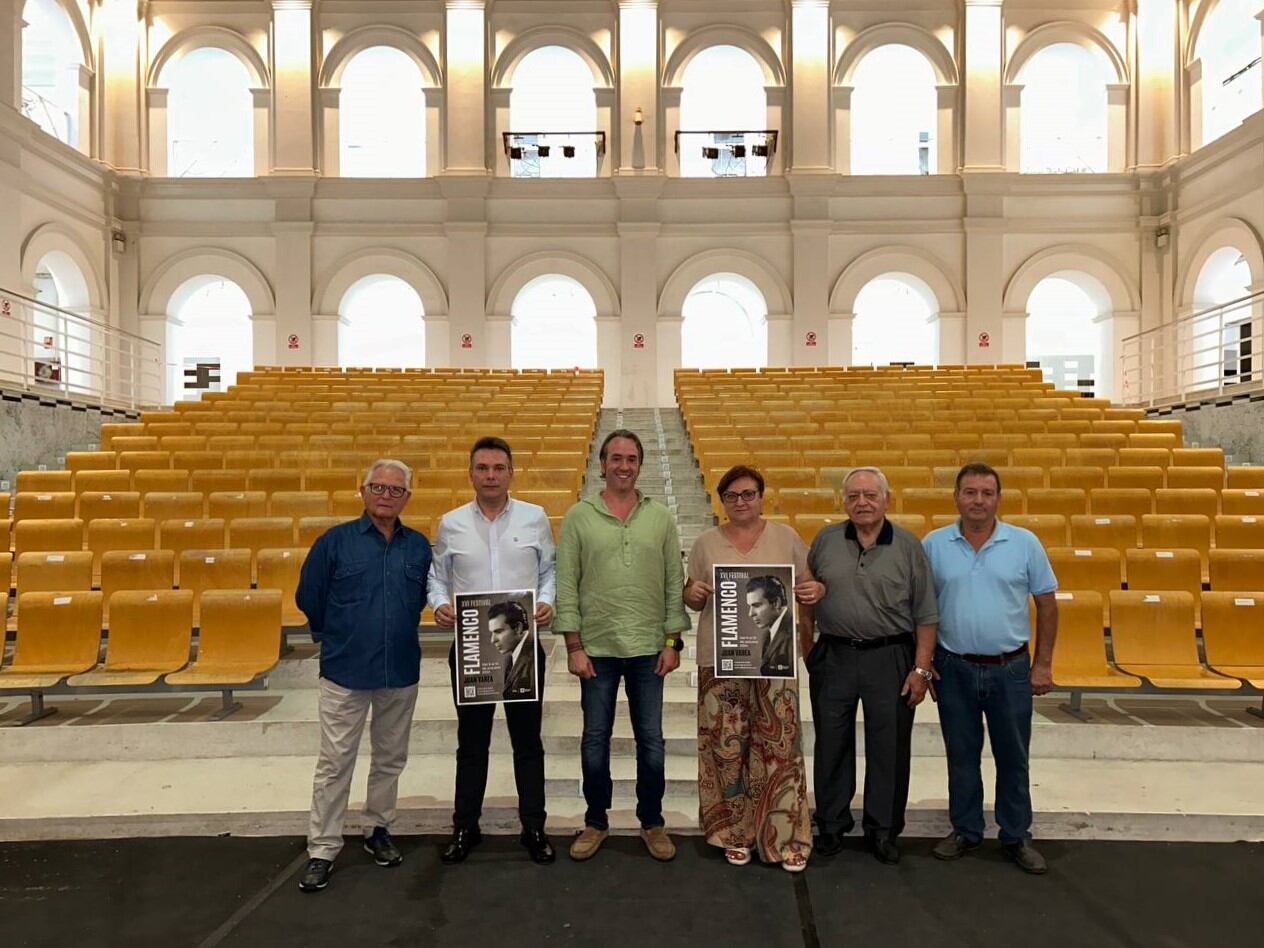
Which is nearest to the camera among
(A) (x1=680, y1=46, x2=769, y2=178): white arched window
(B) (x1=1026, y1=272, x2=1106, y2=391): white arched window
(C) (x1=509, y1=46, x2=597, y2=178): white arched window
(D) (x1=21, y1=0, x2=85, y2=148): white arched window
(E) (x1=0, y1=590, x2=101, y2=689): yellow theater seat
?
(E) (x1=0, y1=590, x2=101, y2=689): yellow theater seat

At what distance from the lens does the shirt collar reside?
10.3ft

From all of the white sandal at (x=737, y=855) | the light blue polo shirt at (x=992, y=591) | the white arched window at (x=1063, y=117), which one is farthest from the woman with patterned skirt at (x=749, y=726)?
the white arched window at (x=1063, y=117)

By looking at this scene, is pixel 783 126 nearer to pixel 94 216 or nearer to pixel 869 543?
pixel 94 216

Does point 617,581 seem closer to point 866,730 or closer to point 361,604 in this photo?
point 361,604

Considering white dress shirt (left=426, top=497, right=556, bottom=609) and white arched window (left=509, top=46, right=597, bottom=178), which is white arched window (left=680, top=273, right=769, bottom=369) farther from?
white dress shirt (left=426, top=497, right=556, bottom=609)

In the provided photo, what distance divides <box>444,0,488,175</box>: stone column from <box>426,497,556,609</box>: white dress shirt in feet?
41.9

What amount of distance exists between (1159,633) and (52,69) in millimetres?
20934

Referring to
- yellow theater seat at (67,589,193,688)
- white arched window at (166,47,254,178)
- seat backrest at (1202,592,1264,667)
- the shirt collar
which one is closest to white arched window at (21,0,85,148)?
white arched window at (166,47,254,178)

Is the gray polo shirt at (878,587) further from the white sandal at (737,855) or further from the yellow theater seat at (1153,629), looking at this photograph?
the yellow theater seat at (1153,629)

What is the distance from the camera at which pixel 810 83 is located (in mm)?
15352

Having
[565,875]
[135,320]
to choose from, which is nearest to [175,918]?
[565,875]

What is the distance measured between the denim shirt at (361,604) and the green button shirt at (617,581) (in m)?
0.61

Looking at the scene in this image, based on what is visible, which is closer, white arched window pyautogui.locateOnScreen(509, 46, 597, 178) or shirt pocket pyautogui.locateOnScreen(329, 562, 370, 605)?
shirt pocket pyautogui.locateOnScreen(329, 562, 370, 605)

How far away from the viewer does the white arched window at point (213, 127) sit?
18141mm
